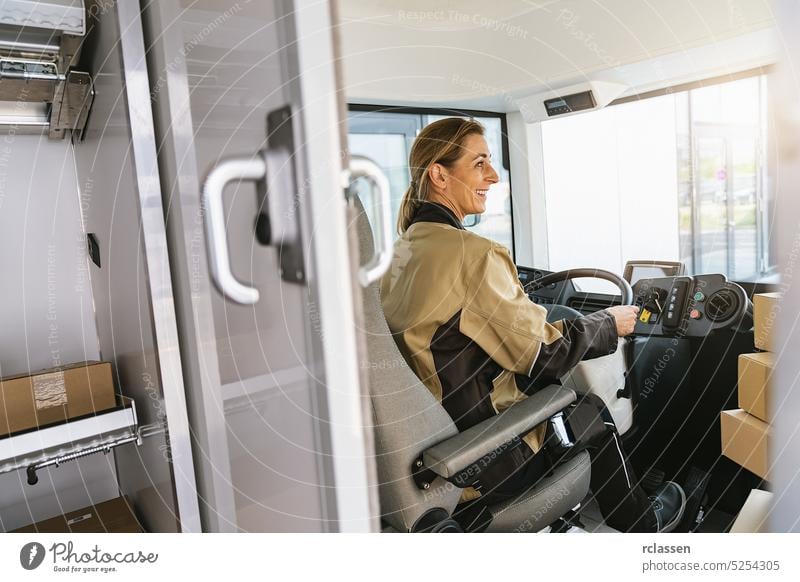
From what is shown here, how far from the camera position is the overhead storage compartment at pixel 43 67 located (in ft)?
A: 3.00

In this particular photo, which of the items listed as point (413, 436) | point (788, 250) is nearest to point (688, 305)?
point (413, 436)

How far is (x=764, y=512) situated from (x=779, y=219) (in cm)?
49

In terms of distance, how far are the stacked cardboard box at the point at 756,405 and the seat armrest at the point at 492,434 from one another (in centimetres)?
33

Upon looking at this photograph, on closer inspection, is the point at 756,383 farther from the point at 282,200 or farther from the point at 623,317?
the point at 282,200

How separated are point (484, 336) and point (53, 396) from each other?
854 millimetres

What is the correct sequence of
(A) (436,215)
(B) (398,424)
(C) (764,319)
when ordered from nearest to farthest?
(C) (764,319) → (B) (398,424) → (A) (436,215)

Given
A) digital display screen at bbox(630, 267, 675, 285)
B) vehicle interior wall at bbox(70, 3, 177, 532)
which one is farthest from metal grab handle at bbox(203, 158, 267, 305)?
digital display screen at bbox(630, 267, 675, 285)

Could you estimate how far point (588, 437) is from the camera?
121 centimetres

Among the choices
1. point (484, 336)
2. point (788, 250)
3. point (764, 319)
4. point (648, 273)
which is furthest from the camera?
point (648, 273)

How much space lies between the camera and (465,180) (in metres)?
1.44

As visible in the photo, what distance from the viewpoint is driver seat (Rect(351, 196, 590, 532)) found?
96 cm

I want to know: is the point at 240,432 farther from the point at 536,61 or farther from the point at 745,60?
the point at 745,60

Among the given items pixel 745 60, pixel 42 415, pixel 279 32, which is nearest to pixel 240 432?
pixel 42 415

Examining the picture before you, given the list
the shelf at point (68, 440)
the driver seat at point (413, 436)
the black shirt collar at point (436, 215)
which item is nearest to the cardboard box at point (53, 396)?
the shelf at point (68, 440)
